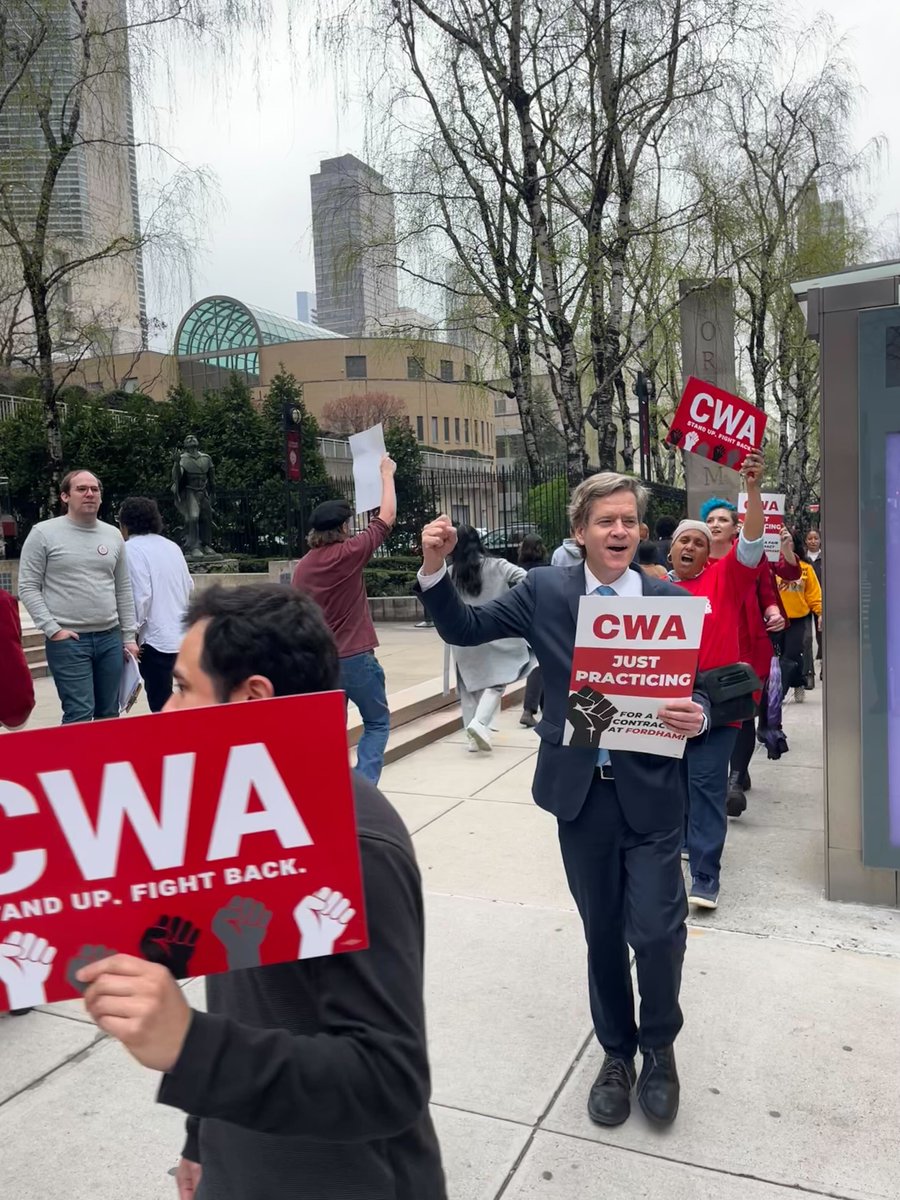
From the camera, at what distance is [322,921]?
119 cm

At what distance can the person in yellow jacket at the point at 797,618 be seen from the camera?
27.9ft

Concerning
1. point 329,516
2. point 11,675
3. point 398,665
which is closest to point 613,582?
point 11,675

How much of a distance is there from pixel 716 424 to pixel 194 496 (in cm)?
1534

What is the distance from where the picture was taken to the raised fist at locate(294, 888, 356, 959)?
118cm

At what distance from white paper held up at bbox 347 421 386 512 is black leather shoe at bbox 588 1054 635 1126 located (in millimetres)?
3046

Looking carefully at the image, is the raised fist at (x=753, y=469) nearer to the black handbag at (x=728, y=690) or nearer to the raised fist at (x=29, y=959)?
the black handbag at (x=728, y=690)

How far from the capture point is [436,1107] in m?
2.94

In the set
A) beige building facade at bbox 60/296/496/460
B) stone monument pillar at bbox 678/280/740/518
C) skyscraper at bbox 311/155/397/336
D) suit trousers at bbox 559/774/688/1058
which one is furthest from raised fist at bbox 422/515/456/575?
beige building facade at bbox 60/296/496/460

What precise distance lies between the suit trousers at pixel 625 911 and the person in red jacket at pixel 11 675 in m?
2.14

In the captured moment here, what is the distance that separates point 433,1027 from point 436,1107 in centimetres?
47

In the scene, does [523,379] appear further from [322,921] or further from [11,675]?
[322,921]

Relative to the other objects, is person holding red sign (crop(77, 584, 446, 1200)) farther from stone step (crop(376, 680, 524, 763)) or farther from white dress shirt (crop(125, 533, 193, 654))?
stone step (crop(376, 680, 524, 763))

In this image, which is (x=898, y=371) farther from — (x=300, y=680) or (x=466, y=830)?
(x=300, y=680)

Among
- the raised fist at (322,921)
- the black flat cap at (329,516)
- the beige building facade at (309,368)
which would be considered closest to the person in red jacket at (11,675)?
the black flat cap at (329,516)
